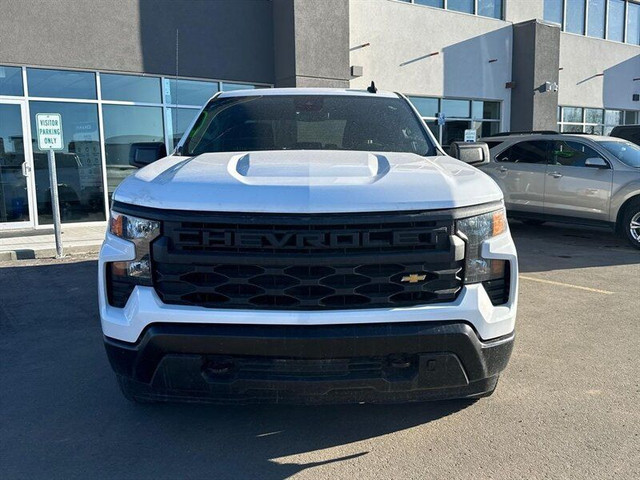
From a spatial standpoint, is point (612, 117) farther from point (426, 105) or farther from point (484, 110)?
point (426, 105)

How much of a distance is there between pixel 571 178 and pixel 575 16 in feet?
45.6

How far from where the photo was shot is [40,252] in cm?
855

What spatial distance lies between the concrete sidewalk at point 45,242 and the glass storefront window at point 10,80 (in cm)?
276

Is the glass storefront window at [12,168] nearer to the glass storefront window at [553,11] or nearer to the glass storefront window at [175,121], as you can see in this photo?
the glass storefront window at [175,121]

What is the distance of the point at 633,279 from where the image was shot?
6.61 meters

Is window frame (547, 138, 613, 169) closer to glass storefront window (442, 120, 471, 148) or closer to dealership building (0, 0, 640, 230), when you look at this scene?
dealership building (0, 0, 640, 230)

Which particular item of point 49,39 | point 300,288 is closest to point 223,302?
point 300,288

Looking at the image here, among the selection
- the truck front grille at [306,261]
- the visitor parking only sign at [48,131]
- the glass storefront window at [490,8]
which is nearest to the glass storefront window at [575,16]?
the glass storefront window at [490,8]

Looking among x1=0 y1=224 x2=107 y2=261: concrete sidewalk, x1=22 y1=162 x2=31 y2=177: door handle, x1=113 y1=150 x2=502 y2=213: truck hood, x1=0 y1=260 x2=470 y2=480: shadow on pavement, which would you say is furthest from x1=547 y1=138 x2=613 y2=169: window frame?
x1=22 y1=162 x2=31 y2=177: door handle

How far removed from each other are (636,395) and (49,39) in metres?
11.3

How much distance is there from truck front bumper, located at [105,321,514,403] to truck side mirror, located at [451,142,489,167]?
1926 mm

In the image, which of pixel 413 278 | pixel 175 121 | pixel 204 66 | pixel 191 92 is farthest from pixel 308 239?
pixel 191 92

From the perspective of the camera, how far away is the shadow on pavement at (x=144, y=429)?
267 cm

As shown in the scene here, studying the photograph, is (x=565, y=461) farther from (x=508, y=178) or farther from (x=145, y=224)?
(x=508, y=178)
